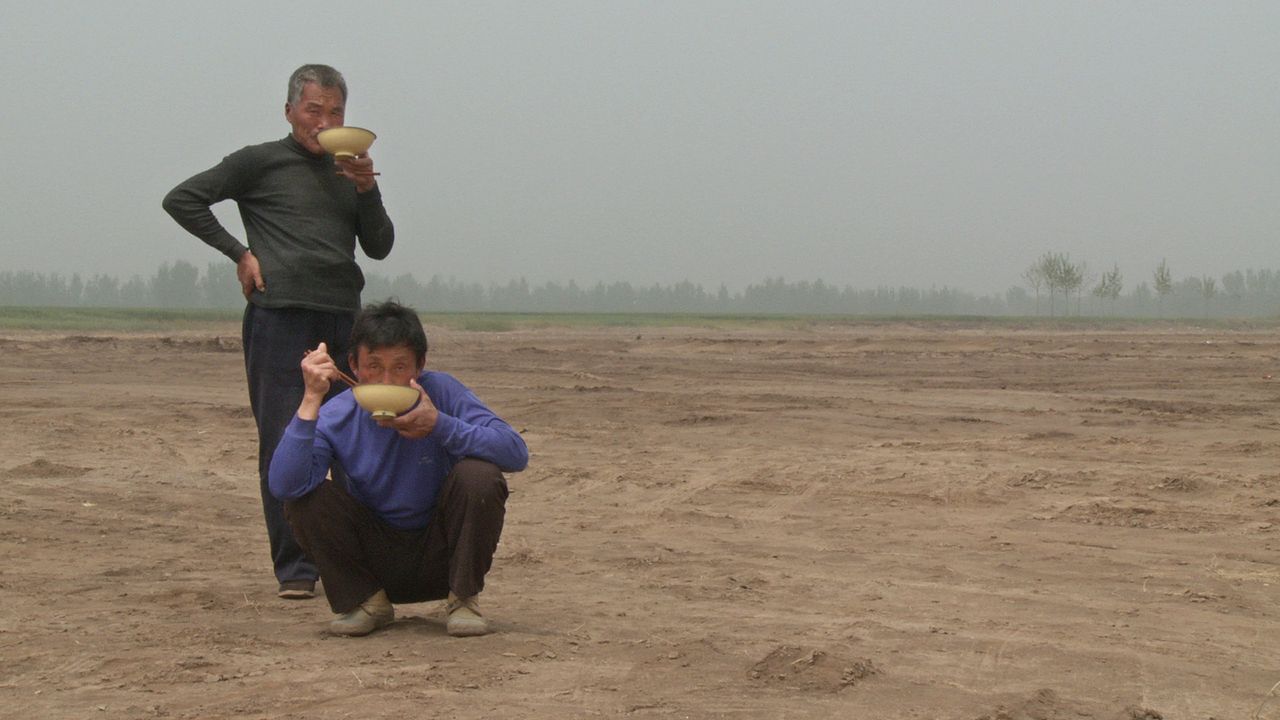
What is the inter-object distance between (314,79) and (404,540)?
5.20 feet

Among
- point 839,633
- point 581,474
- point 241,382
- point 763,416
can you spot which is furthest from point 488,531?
point 241,382

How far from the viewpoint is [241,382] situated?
1358cm

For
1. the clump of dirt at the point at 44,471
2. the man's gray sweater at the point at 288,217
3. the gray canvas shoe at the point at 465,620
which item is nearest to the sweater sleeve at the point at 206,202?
the man's gray sweater at the point at 288,217

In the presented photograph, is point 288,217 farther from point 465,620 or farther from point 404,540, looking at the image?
point 465,620

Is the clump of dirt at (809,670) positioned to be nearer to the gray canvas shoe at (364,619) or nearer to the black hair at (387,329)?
the gray canvas shoe at (364,619)

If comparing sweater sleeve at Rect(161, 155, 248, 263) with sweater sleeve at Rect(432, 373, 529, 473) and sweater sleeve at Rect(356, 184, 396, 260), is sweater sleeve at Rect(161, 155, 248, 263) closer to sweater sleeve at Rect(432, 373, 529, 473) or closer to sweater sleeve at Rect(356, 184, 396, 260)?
sweater sleeve at Rect(356, 184, 396, 260)

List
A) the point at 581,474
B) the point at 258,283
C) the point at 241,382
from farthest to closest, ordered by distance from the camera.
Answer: the point at 241,382 → the point at 581,474 → the point at 258,283

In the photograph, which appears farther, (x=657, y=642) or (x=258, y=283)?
(x=258, y=283)

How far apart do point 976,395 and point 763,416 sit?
10.2ft

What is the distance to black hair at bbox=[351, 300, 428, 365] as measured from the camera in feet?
12.3

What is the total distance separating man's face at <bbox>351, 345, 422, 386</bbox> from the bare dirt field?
2.47 ft

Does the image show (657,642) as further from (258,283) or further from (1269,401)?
(1269,401)

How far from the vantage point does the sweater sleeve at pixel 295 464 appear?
3.70m

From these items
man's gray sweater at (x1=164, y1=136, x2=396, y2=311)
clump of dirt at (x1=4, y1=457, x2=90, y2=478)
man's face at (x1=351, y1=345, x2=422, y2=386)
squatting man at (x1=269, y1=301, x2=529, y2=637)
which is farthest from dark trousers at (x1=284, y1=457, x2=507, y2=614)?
clump of dirt at (x1=4, y1=457, x2=90, y2=478)
